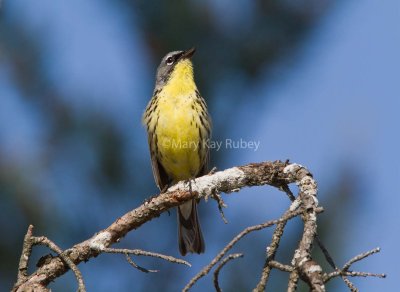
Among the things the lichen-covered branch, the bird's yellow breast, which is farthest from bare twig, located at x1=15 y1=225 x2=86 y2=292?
the bird's yellow breast

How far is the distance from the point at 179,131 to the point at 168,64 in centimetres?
72

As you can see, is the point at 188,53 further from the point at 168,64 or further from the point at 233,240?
the point at 233,240

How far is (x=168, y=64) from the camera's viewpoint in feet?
20.1

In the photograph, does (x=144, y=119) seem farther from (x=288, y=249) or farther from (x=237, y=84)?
(x=288, y=249)

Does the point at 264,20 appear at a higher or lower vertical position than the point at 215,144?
higher

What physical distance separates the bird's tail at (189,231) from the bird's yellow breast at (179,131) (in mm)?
271

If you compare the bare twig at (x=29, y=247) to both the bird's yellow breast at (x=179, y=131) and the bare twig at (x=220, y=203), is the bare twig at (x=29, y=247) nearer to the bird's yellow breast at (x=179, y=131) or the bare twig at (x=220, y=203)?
the bare twig at (x=220, y=203)

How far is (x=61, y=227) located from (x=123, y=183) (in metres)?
0.61

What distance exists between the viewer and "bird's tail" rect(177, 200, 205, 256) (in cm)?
548

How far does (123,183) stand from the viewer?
5859 millimetres

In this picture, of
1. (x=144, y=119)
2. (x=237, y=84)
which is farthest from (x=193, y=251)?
(x=237, y=84)

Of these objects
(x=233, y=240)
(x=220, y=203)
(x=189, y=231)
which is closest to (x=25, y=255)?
(x=233, y=240)

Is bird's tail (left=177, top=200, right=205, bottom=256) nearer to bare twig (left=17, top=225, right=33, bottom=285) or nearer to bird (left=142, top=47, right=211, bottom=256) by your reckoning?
bird (left=142, top=47, right=211, bottom=256)

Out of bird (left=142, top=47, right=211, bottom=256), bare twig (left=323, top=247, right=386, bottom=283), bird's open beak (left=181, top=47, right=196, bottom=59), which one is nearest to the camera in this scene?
bare twig (left=323, top=247, right=386, bottom=283)
